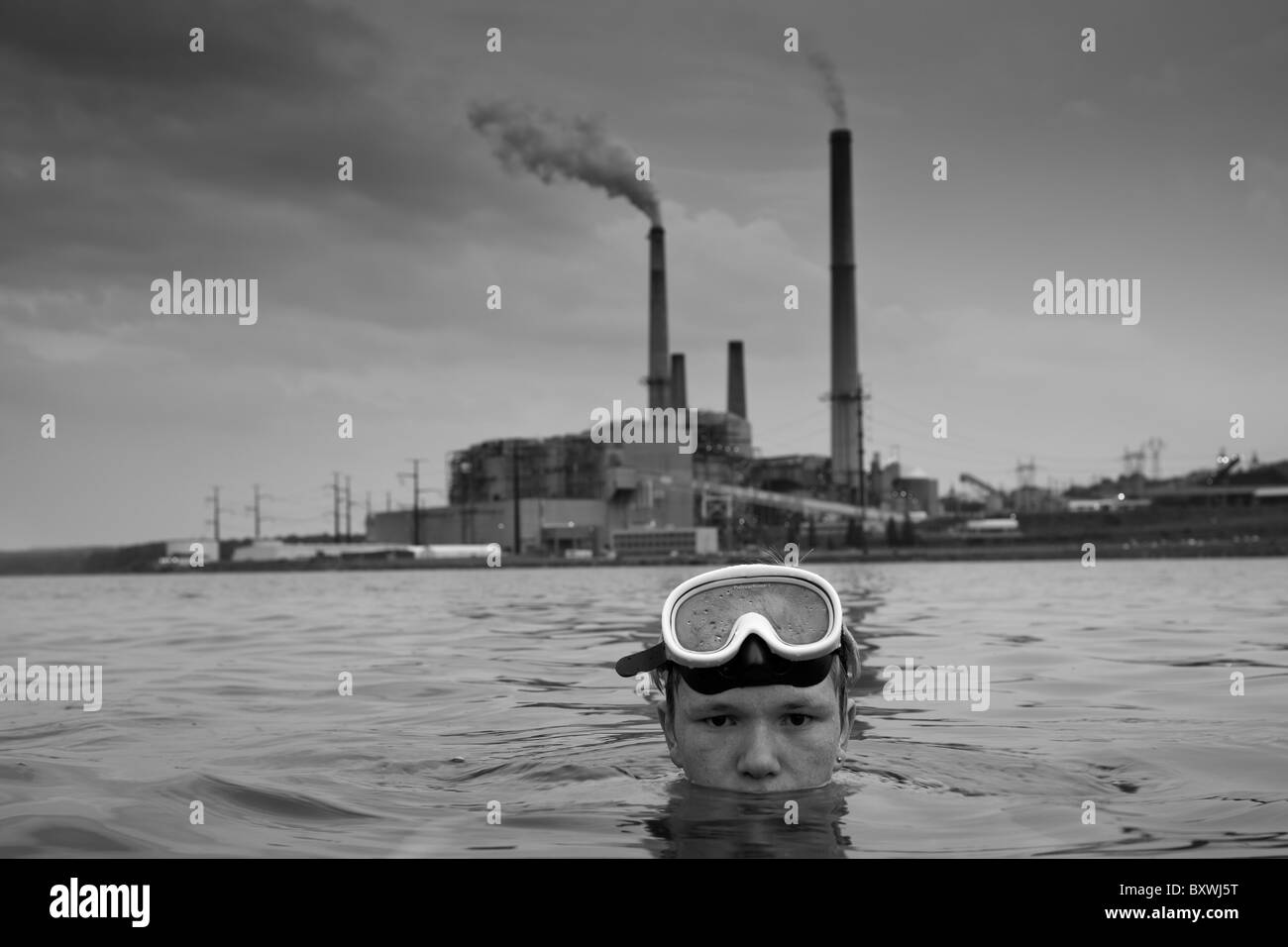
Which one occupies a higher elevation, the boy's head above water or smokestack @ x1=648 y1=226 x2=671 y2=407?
smokestack @ x1=648 y1=226 x2=671 y2=407

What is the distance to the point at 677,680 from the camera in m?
4.62

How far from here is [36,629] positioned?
17703 millimetres

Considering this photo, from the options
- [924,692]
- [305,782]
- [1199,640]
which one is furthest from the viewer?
[1199,640]

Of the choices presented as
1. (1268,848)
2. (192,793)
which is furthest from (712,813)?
(192,793)

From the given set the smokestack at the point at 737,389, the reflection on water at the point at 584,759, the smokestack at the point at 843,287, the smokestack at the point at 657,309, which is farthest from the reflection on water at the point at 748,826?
the smokestack at the point at 737,389

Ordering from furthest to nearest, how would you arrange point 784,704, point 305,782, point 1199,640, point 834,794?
1. point 1199,640
2. point 305,782
3. point 834,794
4. point 784,704

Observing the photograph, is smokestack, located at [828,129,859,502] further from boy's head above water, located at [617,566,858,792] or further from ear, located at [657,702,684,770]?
boy's head above water, located at [617,566,858,792]

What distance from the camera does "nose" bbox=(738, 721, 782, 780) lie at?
4.47m

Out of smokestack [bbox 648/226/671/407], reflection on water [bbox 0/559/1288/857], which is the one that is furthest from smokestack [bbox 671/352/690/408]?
reflection on water [bbox 0/559/1288/857]

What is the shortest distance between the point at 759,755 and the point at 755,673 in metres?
0.37

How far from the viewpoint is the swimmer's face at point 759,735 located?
4.39 metres

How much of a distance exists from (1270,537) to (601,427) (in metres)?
49.4

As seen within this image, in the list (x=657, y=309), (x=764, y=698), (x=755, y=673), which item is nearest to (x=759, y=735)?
(x=764, y=698)
